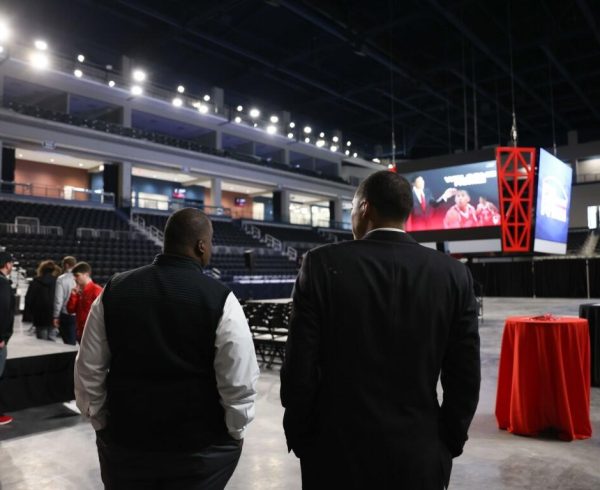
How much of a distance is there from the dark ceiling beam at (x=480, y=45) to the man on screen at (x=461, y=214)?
6.46 m

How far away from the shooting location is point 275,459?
310 centimetres

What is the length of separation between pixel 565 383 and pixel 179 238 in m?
3.08

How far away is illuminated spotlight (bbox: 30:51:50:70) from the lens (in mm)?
17688

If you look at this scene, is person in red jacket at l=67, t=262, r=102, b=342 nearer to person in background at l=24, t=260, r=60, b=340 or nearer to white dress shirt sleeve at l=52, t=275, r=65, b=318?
white dress shirt sleeve at l=52, t=275, r=65, b=318

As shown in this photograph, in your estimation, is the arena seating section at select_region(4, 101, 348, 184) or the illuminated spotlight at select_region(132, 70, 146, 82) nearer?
the arena seating section at select_region(4, 101, 348, 184)

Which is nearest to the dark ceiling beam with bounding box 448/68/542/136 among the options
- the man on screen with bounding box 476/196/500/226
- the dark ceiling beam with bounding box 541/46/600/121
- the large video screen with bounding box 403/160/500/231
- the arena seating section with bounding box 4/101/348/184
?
the dark ceiling beam with bounding box 541/46/600/121

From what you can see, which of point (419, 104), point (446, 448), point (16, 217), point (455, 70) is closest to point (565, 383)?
point (446, 448)

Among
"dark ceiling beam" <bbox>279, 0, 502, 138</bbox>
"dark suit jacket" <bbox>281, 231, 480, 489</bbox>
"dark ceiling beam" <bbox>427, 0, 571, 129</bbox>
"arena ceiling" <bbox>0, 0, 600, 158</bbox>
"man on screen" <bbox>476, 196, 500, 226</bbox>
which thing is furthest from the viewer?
"arena ceiling" <bbox>0, 0, 600, 158</bbox>

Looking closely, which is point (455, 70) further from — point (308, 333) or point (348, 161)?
point (308, 333)

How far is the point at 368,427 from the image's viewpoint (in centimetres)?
125

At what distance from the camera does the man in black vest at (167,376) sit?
1.43 meters

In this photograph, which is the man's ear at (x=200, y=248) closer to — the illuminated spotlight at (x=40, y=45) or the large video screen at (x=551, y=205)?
the large video screen at (x=551, y=205)

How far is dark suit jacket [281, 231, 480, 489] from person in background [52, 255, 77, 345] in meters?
4.90

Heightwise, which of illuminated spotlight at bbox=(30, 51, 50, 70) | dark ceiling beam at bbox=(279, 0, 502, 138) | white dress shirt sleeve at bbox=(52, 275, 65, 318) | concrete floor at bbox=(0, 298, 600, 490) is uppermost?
illuminated spotlight at bbox=(30, 51, 50, 70)
